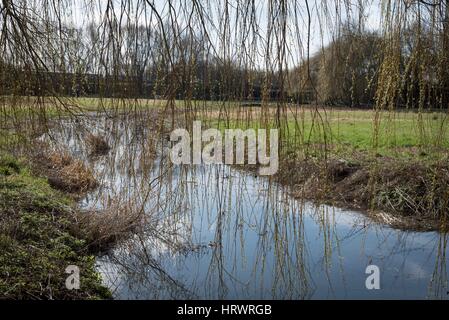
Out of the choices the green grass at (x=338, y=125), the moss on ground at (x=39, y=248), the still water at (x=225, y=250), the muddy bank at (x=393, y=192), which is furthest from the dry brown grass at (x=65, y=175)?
the green grass at (x=338, y=125)

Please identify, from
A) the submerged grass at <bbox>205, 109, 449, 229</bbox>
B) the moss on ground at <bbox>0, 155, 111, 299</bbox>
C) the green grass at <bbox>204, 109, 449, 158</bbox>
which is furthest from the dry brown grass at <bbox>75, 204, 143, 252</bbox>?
the green grass at <bbox>204, 109, 449, 158</bbox>

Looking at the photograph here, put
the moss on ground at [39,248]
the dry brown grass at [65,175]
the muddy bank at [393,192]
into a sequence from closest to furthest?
the moss on ground at [39,248] < the muddy bank at [393,192] < the dry brown grass at [65,175]

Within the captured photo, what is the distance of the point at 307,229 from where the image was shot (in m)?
3.94

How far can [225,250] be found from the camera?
3.14 meters

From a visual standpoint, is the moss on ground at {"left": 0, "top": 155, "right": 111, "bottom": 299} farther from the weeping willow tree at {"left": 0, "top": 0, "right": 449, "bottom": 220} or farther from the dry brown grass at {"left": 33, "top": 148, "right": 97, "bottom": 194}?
the weeping willow tree at {"left": 0, "top": 0, "right": 449, "bottom": 220}

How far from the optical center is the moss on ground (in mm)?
2688

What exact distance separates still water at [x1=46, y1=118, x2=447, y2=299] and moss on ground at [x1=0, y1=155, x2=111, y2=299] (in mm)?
247

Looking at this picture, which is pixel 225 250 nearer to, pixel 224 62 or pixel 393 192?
pixel 224 62

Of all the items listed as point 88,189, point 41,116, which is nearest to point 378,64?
point 41,116

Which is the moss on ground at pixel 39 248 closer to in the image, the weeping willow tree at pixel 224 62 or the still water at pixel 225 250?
the still water at pixel 225 250

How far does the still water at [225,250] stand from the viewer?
225 cm

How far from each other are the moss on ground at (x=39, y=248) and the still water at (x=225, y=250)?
247 mm
